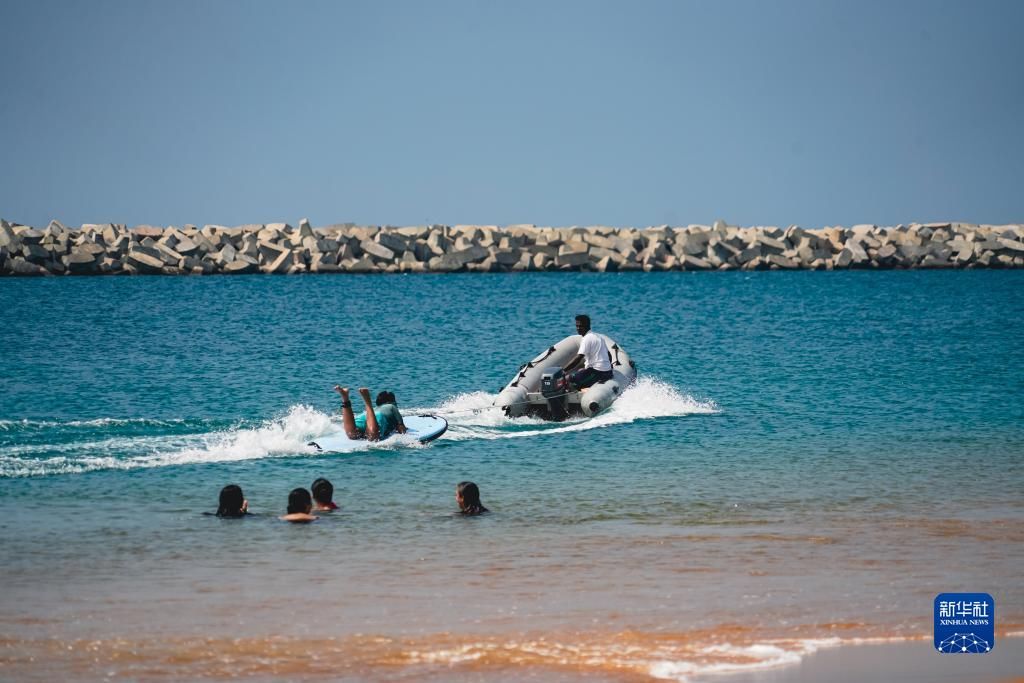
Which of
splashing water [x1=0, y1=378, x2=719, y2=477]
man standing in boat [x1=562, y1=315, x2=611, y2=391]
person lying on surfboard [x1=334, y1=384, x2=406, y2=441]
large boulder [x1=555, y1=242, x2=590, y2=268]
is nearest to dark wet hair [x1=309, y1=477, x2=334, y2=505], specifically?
person lying on surfboard [x1=334, y1=384, x2=406, y2=441]

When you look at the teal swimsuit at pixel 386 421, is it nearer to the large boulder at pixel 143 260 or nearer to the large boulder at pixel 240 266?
the large boulder at pixel 143 260

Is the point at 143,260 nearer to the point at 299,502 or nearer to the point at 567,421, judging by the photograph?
the point at 567,421

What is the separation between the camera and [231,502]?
11.3m

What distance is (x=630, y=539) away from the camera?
10656mm

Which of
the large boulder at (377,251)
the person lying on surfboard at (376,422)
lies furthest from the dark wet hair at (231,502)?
the large boulder at (377,251)

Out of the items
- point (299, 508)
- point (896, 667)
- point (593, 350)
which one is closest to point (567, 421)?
point (593, 350)

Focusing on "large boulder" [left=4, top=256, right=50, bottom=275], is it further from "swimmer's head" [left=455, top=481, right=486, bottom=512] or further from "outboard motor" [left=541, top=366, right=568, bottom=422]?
"swimmer's head" [left=455, top=481, right=486, bottom=512]

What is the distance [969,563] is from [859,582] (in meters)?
1.14

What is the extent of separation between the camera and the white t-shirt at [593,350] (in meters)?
18.4

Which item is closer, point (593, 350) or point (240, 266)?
point (593, 350)

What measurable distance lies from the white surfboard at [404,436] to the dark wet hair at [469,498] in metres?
3.52

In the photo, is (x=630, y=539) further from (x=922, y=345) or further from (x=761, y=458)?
(x=922, y=345)

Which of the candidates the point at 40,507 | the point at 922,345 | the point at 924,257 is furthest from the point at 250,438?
the point at 924,257

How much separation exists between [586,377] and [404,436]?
4.11 metres
